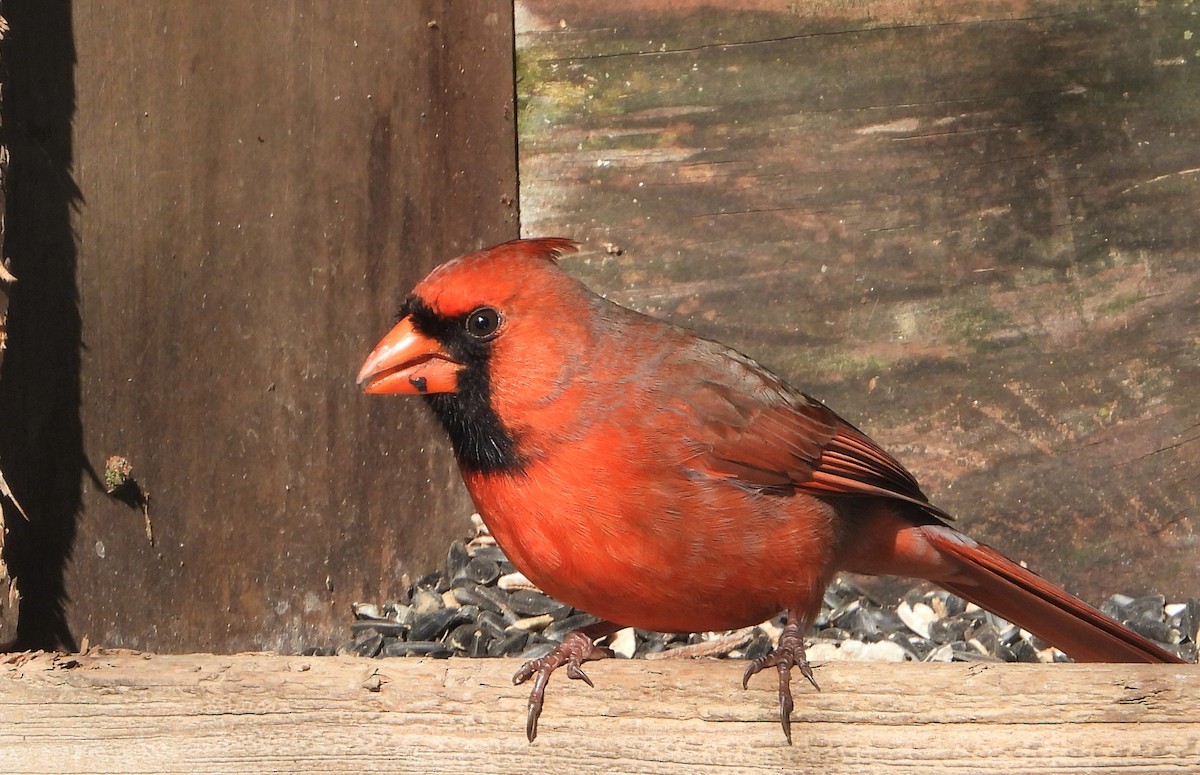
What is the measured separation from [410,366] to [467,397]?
0.12 m

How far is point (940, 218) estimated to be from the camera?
3393mm

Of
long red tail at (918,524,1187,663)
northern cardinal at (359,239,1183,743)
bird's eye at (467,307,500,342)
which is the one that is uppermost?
bird's eye at (467,307,500,342)

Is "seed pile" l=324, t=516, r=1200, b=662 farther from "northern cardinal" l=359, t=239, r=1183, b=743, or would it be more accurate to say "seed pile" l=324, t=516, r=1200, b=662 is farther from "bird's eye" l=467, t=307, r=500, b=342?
"bird's eye" l=467, t=307, r=500, b=342

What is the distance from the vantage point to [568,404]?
2.48 m

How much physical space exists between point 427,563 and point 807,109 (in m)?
1.44

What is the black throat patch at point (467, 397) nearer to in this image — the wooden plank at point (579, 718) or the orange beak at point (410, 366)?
the orange beak at point (410, 366)

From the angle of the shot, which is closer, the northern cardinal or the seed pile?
the northern cardinal

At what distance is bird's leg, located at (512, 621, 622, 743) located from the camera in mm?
2053

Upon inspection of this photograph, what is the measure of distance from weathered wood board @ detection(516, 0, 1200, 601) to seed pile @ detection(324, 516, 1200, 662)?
186mm

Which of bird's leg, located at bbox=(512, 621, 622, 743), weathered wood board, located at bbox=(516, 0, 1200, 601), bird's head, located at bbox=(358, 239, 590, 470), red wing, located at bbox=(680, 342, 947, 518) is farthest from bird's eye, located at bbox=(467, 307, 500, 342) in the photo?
weathered wood board, located at bbox=(516, 0, 1200, 601)

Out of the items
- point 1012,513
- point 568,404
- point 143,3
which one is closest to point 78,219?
point 143,3

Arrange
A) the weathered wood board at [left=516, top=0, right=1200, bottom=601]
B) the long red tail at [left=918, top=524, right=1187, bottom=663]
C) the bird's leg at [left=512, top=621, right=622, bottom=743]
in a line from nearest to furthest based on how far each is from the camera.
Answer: the bird's leg at [left=512, top=621, right=622, bottom=743] → the long red tail at [left=918, top=524, right=1187, bottom=663] → the weathered wood board at [left=516, top=0, right=1200, bottom=601]

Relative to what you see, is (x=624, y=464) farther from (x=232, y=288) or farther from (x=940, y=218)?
(x=940, y=218)

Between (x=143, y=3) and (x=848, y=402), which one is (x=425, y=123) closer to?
(x=143, y=3)
